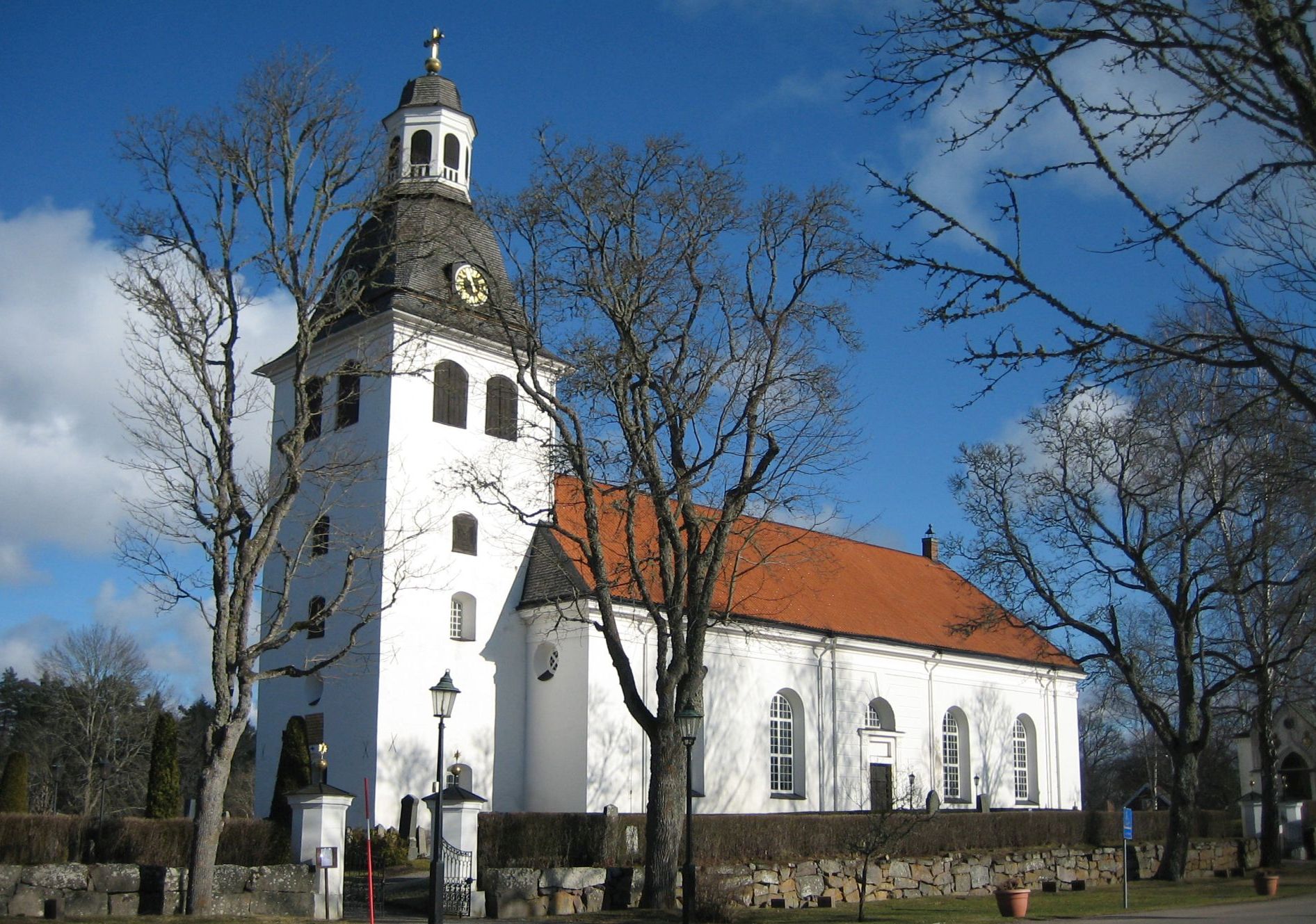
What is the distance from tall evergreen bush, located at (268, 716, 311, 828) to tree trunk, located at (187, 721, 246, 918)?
9.71 metres

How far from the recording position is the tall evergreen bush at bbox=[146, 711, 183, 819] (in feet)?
84.3

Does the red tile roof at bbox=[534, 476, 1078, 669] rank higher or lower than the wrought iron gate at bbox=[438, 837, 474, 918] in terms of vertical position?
higher

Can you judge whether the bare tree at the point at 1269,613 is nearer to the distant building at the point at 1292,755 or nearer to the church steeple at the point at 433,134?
the distant building at the point at 1292,755

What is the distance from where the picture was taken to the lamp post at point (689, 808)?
17062 millimetres

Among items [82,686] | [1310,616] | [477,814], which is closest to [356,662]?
[477,814]

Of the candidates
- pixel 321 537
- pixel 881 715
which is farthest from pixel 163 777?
pixel 881 715

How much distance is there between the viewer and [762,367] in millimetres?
20781

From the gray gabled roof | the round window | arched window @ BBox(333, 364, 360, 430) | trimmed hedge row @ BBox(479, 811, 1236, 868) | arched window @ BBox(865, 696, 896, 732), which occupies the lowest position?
trimmed hedge row @ BBox(479, 811, 1236, 868)

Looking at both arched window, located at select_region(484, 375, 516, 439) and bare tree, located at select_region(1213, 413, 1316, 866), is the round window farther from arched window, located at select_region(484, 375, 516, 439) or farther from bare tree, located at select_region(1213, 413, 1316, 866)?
bare tree, located at select_region(1213, 413, 1316, 866)

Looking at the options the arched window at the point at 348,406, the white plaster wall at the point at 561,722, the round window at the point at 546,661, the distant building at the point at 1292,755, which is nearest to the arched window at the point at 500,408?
the arched window at the point at 348,406

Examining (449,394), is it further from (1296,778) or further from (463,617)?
(1296,778)

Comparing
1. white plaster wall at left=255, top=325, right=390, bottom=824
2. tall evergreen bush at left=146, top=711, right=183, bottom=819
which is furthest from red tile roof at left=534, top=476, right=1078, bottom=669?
Result: tall evergreen bush at left=146, top=711, right=183, bottom=819

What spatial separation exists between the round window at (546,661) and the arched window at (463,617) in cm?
184

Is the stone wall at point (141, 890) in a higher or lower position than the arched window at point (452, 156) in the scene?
lower
